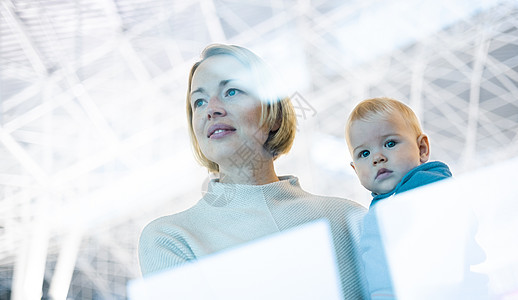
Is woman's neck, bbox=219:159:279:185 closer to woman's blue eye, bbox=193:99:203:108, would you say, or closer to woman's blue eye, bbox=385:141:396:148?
woman's blue eye, bbox=193:99:203:108

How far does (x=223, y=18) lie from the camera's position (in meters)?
7.62

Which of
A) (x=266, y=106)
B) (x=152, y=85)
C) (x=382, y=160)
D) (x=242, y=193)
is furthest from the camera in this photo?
(x=152, y=85)

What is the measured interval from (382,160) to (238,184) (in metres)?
0.59

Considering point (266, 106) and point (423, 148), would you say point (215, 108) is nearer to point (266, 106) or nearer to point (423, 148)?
point (266, 106)

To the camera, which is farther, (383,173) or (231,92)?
(231,92)

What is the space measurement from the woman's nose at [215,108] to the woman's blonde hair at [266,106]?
0.18m

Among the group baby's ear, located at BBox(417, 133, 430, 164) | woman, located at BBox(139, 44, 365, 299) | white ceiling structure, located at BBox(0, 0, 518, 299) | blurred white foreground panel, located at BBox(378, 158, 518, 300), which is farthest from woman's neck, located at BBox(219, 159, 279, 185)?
white ceiling structure, located at BBox(0, 0, 518, 299)

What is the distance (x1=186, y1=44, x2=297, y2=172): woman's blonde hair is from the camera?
2.14 m

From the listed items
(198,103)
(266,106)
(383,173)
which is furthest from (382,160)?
(198,103)

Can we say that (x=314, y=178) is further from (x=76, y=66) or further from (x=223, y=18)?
(x=76, y=66)

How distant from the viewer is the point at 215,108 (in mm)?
1982

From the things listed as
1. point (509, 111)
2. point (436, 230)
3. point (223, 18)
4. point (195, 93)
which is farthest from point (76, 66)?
point (509, 111)

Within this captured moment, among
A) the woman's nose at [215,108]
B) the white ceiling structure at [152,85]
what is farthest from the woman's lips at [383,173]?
the white ceiling structure at [152,85]

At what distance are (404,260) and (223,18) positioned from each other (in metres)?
6.44
